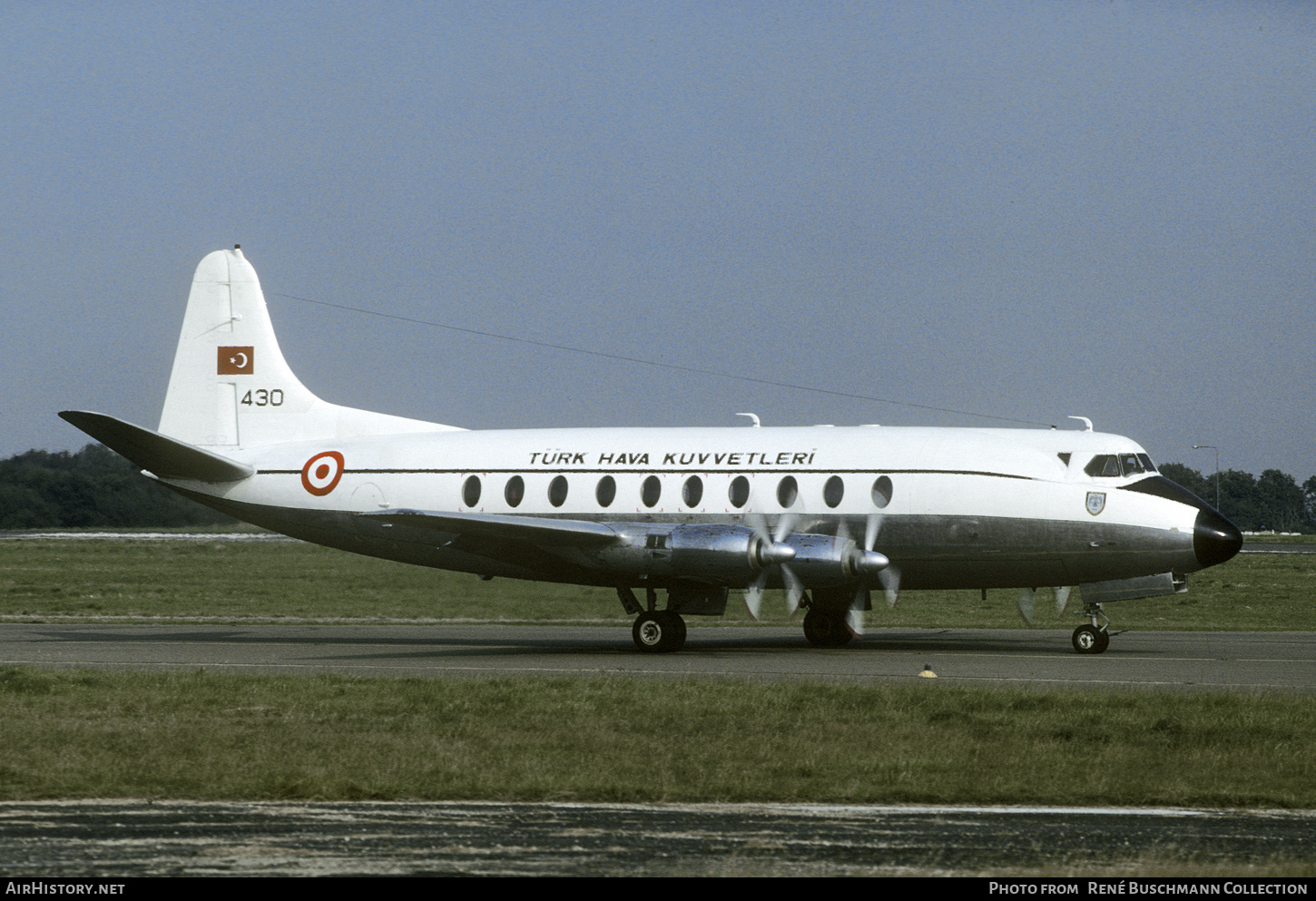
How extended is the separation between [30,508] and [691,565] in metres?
55.1

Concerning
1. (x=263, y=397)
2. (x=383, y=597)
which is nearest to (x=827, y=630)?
(x=383, y=597)

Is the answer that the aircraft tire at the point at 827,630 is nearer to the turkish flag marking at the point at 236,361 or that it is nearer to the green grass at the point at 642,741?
the green grass at the point at 642,741

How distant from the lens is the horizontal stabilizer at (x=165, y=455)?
94.3 feet

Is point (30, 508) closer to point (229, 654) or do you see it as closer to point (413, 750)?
point (229, 654)

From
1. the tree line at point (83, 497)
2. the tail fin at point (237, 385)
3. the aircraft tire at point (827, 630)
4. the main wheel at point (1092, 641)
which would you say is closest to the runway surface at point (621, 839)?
the main wheel at point (1092, 641)

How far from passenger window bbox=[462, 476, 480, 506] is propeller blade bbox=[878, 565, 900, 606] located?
8.41m

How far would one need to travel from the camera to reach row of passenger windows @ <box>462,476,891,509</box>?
26.3 m

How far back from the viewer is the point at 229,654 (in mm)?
25781

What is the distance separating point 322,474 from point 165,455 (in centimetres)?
340

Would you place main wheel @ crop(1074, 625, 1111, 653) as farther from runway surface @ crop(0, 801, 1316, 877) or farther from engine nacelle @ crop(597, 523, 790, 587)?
runway surface @ crop(0, 801, 1316, 877)

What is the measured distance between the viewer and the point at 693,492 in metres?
27.2

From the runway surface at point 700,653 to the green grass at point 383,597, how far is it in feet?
3.17

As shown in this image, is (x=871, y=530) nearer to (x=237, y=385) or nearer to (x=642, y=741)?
(x=642, y=741)
